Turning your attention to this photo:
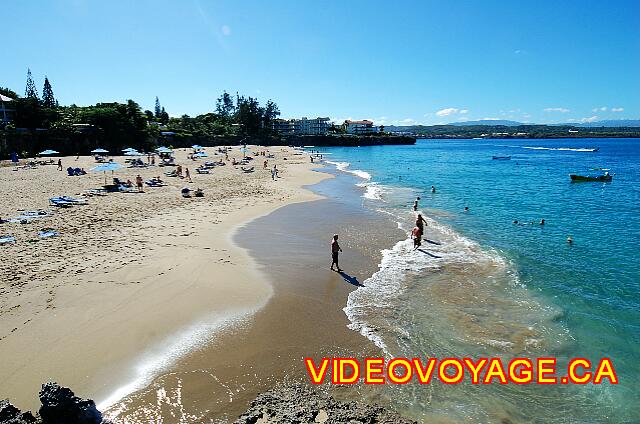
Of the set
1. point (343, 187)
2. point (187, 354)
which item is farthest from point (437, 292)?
point (343, 187)

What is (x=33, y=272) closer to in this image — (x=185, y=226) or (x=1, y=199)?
(x=185, y=226)

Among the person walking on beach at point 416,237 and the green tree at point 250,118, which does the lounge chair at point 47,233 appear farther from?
the green tree at point 250,118

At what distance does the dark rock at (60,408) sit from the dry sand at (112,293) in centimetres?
156

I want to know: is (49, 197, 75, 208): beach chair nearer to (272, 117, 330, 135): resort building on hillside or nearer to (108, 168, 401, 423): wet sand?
(108, 168, 401, 423): wet sand

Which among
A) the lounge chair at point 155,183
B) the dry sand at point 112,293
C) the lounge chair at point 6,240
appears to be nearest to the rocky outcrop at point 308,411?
the dry sand at point 112,293

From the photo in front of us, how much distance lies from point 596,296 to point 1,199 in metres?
29.7

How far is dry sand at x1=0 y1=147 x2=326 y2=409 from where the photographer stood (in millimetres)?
7348

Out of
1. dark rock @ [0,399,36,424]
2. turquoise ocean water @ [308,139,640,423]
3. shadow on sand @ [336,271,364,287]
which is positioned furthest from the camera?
shadow on sand @ [336,271,364,287]

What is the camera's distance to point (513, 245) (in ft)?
58.8

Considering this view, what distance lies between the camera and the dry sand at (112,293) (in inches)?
289

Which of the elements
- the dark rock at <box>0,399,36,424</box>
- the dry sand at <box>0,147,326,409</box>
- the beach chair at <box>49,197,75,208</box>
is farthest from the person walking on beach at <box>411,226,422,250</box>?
the beach chair at <box>49,197,75,208</box>

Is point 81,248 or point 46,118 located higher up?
point 46,118

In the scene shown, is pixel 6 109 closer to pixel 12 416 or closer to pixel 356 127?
pixel 12 416

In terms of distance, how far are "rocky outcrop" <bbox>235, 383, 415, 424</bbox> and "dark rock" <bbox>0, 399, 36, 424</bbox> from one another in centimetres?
291
